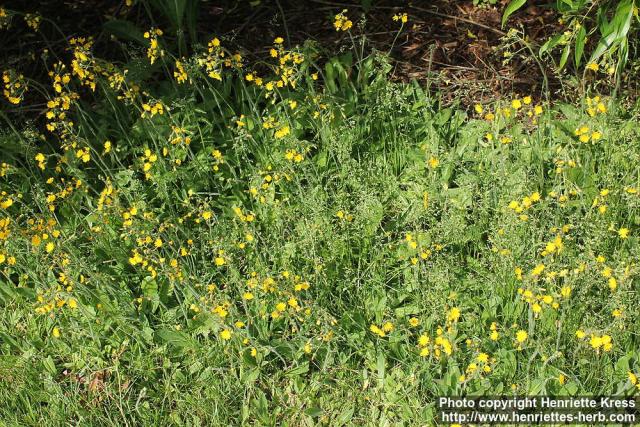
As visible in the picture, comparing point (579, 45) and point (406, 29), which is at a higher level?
point (579, 45)

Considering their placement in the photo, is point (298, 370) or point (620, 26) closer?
point (298, 370)

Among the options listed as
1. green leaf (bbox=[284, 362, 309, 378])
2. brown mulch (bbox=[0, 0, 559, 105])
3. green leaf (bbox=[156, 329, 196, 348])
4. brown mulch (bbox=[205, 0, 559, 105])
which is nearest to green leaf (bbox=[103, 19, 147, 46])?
brown mulch (bbox=[0, 0, 559, 105])

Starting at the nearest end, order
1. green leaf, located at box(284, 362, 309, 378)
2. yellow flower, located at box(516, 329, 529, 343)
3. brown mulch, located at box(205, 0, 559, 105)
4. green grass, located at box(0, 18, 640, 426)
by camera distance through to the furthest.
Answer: yellow flower, located at box(516, 329, 529, 343), green grass, located at box(0, 18, 640, 426), green leaf, located at box(284, 362, 309, 378), brown mulch, located at box(205, 0, 559, 105)

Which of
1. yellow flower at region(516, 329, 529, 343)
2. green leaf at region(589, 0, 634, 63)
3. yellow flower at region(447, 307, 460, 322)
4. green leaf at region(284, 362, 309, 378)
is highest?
green leaf at region(589, 0, 634, 63)

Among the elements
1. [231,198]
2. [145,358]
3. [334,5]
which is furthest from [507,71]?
[145,358]

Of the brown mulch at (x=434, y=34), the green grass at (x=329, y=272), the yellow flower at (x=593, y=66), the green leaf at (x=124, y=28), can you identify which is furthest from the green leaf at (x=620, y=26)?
the green leaf at (x=124, y=28)

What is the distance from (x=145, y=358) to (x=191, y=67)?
1.17 metres

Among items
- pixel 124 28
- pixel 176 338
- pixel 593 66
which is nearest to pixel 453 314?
pixel 176 338

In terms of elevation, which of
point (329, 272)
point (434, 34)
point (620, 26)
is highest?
point (620, 26)

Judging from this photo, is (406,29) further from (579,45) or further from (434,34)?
(579,45)

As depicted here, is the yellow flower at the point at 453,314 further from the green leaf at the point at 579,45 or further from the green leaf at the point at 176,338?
the green leaf at the point at 579,45

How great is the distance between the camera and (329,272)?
304cm

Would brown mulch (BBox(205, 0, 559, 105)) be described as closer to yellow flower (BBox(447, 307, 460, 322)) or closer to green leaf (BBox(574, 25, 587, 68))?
green leaf (BBox(574, 25, 587, 68))

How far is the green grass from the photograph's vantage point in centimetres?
267
